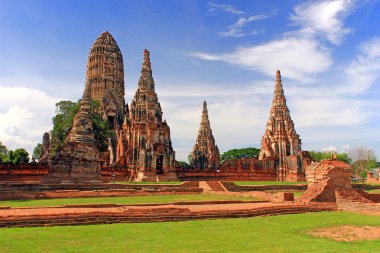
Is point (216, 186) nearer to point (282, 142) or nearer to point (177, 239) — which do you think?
point (177, 239)

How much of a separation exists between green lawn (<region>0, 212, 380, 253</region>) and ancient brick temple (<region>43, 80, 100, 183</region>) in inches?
702

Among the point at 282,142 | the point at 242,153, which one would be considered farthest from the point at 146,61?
the point at 242,153

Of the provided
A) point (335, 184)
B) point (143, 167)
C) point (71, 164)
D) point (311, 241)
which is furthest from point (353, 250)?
point (143, 167)

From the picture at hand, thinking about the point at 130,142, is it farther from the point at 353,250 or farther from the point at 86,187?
the point at 353,250

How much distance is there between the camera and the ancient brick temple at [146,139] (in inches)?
1444

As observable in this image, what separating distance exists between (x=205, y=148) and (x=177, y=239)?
2086 inches

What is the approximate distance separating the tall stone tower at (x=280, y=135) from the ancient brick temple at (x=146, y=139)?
60.6 ft

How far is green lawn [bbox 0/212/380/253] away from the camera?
8742mm

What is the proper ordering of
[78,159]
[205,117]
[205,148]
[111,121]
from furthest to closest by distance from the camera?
[205,117], [111,121], [205,148], [78,159]

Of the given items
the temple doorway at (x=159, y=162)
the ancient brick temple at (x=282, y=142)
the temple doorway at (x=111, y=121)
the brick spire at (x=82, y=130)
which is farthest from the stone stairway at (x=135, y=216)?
the temple doorway at (x=111, y=121)

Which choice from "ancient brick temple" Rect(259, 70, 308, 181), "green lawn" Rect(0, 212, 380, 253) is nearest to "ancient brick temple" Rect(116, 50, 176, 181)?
"ancient brick temple" Rect(259, 70, 308, 181)

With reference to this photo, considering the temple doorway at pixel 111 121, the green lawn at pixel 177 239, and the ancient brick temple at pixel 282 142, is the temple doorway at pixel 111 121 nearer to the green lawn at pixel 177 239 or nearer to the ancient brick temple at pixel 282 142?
the ancient brick temple at pixel 282 142

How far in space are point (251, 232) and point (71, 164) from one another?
20.7m

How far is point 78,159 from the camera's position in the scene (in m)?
29.2
